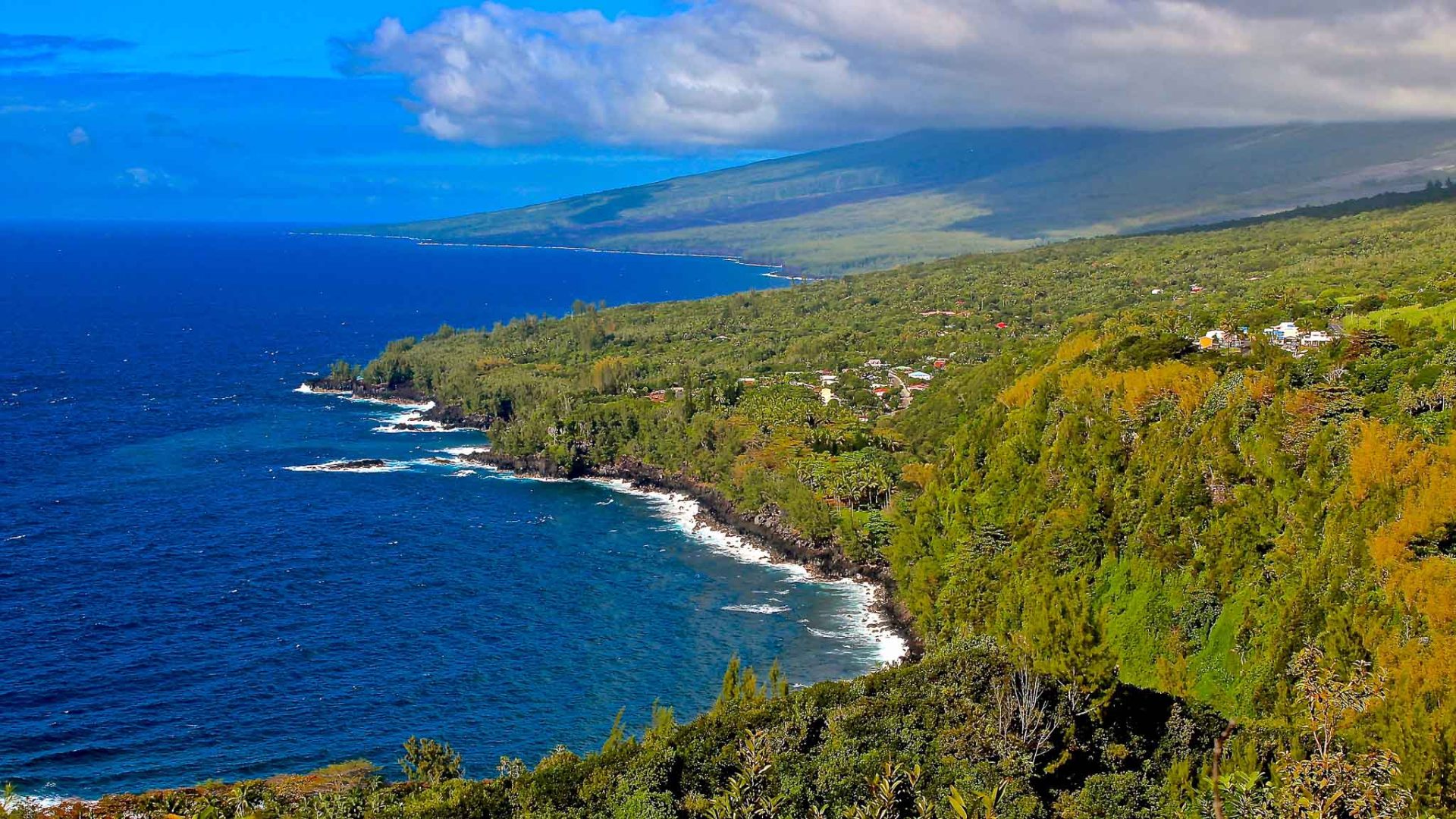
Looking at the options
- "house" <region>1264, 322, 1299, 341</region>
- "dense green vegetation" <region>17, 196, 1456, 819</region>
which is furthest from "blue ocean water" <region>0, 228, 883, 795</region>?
"house" <region>1264, 322, 1299, 341</region>

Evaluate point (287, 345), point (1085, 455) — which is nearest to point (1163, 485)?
point (1085, 455)

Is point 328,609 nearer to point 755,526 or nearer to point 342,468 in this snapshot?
point 755,526

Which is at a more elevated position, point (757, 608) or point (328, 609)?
point (328, 609)

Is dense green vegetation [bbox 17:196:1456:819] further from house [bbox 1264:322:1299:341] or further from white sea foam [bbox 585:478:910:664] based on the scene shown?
white sea foam [bbox 585:478:910:664]

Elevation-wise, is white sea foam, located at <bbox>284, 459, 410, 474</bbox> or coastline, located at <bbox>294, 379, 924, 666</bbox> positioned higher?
white sea foam, located at <bbox>284, 459, 410, 474</bbox>

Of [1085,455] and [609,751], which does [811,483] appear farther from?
[609,751]

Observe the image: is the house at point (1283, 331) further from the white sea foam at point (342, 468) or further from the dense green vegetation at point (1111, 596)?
the white sea foam at point (342, 468)

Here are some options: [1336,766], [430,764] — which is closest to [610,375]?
[430,764]
